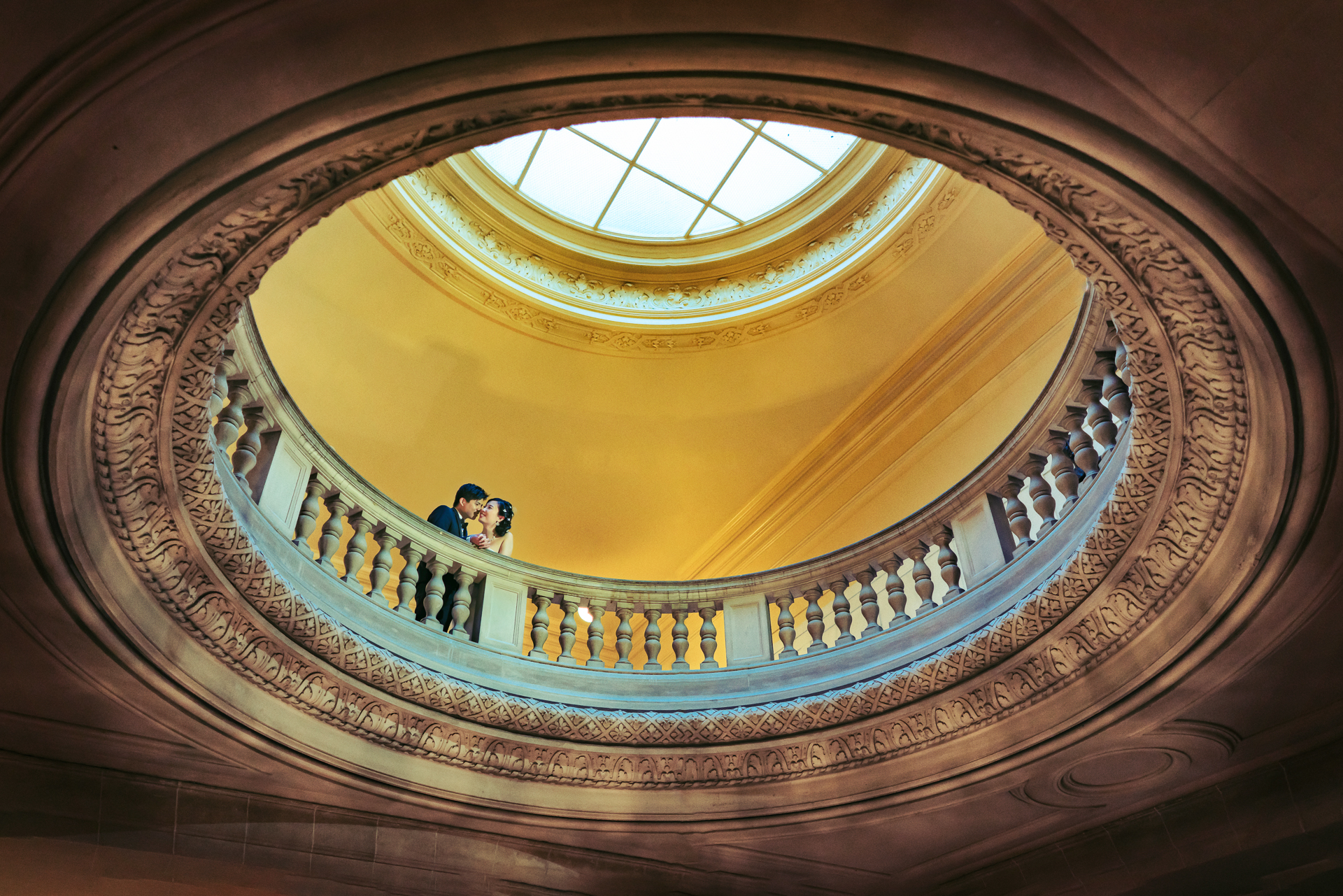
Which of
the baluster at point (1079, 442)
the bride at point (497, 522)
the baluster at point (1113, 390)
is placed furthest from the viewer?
the bride at point (497, 522)

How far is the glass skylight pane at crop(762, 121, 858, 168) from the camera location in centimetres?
924

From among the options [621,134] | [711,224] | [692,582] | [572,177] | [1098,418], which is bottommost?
[692,582]

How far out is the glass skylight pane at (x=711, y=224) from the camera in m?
10.1

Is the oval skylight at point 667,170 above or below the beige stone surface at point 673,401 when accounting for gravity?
above

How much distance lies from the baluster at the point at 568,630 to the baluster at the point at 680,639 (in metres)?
0.56

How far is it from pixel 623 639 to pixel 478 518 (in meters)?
1.44

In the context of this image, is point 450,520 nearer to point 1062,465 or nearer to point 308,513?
point 308,513

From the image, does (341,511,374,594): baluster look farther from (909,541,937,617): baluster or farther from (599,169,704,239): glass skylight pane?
(599,169,704,239): glass skylight pane

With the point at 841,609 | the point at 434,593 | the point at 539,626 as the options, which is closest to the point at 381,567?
the point at 434,593

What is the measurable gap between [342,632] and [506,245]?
5786 millimetres

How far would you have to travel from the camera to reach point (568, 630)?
5.93 m

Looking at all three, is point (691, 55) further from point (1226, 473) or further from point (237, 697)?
point (237, 697)

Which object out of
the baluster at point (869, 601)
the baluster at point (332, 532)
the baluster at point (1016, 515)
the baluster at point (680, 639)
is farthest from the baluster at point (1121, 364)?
the baluster at point (332, 532)

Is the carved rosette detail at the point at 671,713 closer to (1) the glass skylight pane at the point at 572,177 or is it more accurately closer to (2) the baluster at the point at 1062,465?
(2) the baluster at the point at 1062,465
